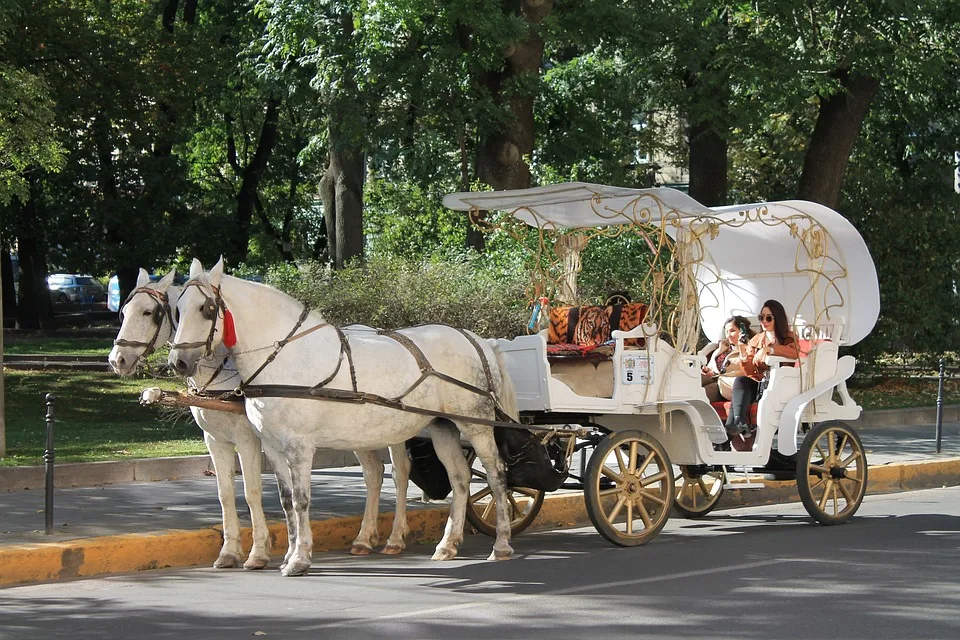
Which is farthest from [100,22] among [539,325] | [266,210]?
[266,210]

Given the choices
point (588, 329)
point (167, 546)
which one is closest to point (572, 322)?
point (588, 329)

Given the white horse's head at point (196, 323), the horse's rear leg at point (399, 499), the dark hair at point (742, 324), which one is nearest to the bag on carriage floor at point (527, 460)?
the horse's rear leg at point (399, 499)

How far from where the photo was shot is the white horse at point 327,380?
8.84 meters

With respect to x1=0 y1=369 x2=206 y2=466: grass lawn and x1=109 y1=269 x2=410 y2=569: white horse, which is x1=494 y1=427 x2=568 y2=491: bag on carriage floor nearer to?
x1=109 y1=269 x2=410 y2=569: white horse

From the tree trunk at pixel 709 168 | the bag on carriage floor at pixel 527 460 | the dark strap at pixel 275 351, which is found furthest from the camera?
the tree trunk at pixel 709 168

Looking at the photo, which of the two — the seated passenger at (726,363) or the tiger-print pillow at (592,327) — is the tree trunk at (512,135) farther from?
the tiger-print pillow at (592,327)

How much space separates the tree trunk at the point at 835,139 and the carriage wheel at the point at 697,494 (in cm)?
1120

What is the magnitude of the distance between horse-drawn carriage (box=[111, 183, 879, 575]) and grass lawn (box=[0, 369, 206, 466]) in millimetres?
4759

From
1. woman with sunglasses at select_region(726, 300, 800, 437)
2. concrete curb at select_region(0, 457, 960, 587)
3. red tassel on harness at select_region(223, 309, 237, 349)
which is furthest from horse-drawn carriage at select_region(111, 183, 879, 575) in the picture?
concrete curb at select_region(0, 457, 960, 587)

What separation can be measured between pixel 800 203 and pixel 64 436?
9.60m

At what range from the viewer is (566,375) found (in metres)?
10.3

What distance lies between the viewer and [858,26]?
70.5ft

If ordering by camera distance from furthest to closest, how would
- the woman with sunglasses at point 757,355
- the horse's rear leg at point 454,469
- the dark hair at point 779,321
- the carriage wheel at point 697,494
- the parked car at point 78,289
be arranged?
1. the parked car at point 78,289
2. the carriage wheel at point 697,494
3. the dark hair at point 779,321
4. the woman with sunglasses at point 757,355
5. the horse's rear leg at point 454,469

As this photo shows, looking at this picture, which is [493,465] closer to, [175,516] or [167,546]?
[167,546]
